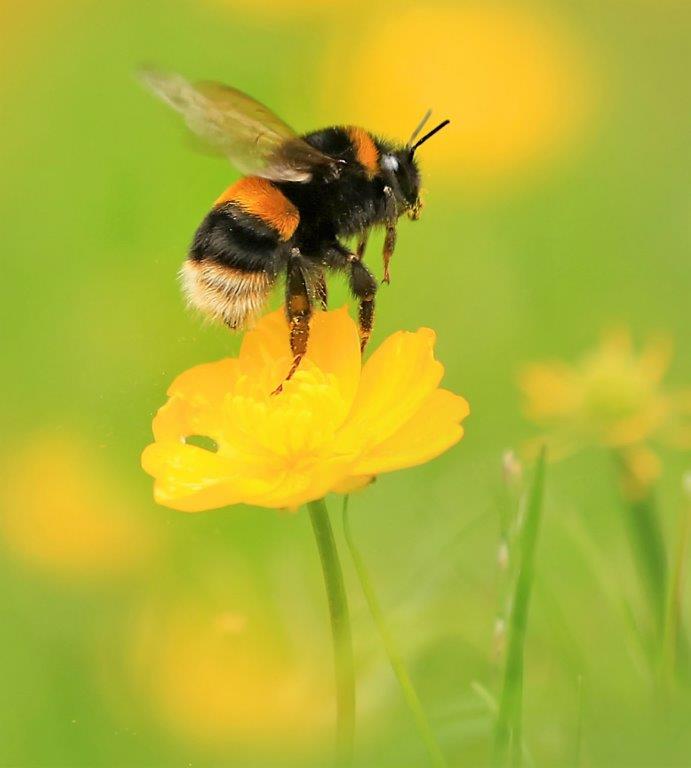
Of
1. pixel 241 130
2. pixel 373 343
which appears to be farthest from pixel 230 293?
pixel 373 343

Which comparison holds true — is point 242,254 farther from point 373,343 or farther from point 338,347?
point 373,343

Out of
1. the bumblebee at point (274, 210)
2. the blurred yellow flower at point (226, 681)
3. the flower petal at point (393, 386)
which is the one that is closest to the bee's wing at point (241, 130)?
the bumblebee at point (274, 210)

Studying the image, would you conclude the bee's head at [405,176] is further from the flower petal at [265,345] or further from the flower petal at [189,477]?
the flower petal at [189,477]

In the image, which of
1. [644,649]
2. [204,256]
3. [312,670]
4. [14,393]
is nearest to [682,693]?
[644,649]

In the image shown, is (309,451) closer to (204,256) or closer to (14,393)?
(204,256)

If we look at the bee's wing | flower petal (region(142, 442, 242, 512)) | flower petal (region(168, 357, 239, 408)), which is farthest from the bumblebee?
flower petal (region(142, 442, 242, 512))

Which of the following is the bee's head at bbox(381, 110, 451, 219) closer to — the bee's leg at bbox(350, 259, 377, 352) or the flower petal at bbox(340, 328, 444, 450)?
the bee's leg at bbox(350, 259, 377, 352)
